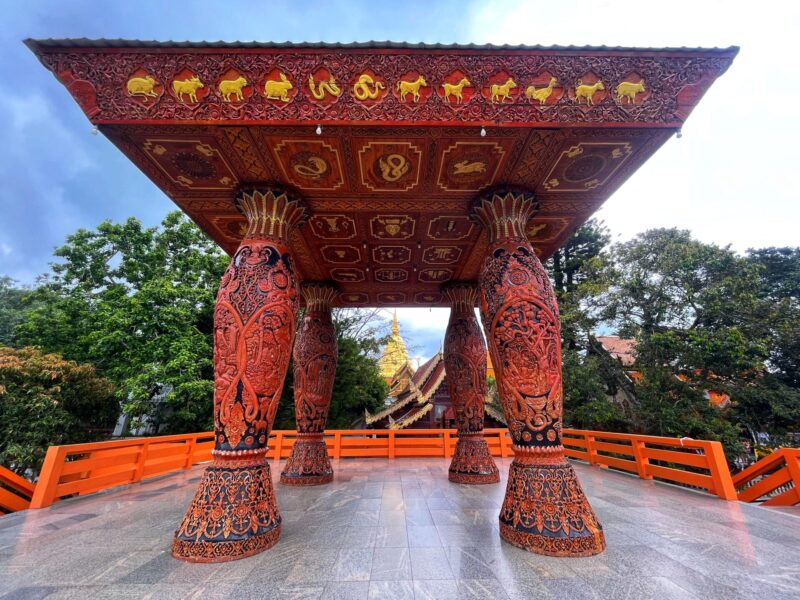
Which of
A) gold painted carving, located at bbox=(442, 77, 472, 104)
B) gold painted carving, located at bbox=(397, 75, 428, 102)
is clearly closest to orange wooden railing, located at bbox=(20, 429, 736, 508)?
gold painted carving, located at bbox=(442, 77, 472, 104)

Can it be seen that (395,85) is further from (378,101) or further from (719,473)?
(719,473)

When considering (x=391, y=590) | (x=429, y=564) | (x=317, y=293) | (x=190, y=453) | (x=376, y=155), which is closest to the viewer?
(x=391, y=590)

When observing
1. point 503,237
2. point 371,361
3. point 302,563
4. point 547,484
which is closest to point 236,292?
point 302,563

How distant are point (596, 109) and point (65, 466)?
26.1ft

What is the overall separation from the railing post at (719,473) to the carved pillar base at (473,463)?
3.06 m

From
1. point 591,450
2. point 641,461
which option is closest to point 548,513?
point 641,461

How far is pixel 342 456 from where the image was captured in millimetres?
9367

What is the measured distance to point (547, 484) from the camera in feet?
10.6

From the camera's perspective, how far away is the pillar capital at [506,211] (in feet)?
13.1

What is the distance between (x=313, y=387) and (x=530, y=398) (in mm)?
4020

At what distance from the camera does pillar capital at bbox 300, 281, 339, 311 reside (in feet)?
21.3

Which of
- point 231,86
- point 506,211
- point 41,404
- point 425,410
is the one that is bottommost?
point 425,410

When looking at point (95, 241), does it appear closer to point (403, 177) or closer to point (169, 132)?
point (169, 132)

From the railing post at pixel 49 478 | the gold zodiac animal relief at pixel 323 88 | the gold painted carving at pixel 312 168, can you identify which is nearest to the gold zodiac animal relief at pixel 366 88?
the gold zodiac animal relief at pixel 323 88
